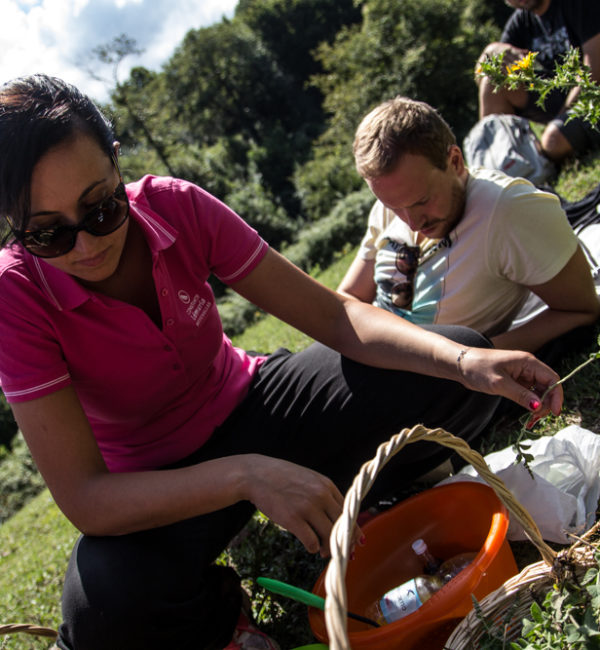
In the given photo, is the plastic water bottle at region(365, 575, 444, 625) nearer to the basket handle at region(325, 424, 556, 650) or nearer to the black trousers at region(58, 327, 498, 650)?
the basket handle at region(325, 424, 556, 650)

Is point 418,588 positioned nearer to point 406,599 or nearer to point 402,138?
point 406,599

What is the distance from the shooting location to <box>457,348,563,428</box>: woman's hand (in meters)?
1.50

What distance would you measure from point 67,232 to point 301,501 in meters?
0.96

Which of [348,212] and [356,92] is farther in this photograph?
[356,92]

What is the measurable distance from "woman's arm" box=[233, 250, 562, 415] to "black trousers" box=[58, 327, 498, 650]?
0.35ft

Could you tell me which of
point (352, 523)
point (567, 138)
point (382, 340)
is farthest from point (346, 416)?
point (567, 138)

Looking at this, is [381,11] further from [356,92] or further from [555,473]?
[555,473]

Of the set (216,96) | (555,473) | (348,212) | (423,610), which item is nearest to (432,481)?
(555,473)

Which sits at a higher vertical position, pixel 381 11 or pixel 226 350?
pixel 381 11

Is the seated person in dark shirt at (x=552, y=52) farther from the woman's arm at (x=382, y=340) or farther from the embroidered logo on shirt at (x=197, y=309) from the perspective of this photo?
the embroidered logo on shirt at (x=197, y=309)

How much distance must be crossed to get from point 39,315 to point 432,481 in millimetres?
1523

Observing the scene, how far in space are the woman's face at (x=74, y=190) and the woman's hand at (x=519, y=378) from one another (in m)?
1.15

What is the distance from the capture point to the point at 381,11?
55.8 ft

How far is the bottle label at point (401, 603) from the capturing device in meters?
1.49
